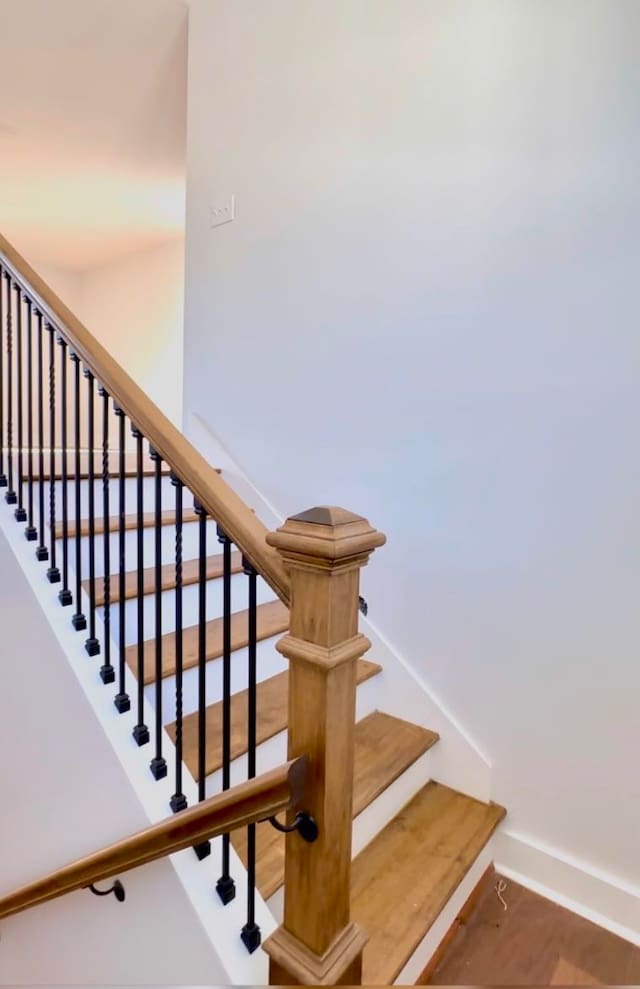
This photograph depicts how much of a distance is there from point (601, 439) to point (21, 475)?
1.82 m

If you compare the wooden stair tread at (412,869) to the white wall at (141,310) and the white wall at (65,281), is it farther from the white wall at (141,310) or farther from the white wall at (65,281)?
the white wall at (65,281)

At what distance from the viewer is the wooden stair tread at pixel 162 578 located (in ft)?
5.42

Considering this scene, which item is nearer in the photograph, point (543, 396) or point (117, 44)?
point (543, 396)

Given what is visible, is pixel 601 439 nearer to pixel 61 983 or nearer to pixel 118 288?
pixel 61 983

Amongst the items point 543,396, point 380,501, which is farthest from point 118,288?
point 543,396

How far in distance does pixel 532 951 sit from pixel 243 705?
1.03 meters

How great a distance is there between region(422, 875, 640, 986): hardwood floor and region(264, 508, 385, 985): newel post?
2.57 feet

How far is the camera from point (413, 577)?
194 cm

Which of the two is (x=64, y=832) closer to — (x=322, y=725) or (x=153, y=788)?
(x=153, y=788)

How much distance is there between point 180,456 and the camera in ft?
3.41

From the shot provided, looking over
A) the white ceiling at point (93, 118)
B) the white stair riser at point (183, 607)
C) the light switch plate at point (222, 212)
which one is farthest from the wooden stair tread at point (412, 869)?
the white ceiling at point (93, 118)

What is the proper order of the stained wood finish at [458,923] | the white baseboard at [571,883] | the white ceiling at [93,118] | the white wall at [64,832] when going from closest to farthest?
the white wall at [64,832] < the stained wood finish at [458,923] < the white baseboard at [571,883] < the white ceiling at [93,118]

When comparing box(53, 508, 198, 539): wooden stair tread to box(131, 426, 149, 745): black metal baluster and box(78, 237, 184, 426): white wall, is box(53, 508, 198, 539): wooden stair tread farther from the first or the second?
box(78, 237, 184, 426): white wall

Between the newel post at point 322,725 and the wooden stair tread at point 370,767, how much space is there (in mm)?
409
